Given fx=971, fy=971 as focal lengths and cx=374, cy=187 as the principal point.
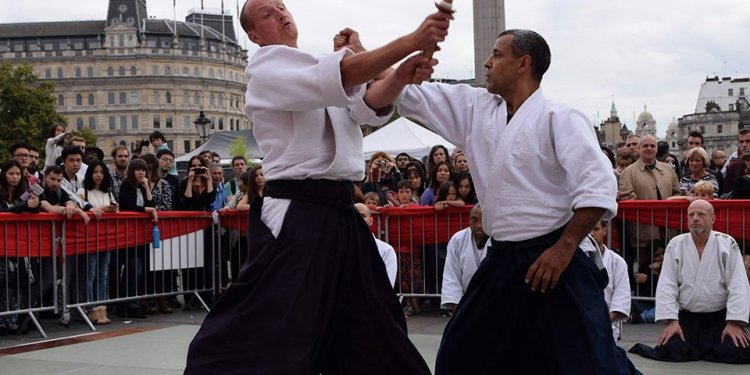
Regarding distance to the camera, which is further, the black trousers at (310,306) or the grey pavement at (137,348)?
the grey pavement at (137,348)

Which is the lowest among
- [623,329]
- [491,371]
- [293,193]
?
[623,329]

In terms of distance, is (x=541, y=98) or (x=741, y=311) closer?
(x=541, y=98)

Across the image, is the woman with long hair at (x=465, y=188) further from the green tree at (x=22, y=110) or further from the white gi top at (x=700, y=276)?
the green tree at (x=22, y=110)

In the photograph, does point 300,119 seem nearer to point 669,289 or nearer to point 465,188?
point 669,289

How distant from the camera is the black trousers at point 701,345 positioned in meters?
7.22

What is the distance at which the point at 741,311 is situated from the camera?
723cm

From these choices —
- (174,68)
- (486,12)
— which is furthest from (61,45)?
(486,12)


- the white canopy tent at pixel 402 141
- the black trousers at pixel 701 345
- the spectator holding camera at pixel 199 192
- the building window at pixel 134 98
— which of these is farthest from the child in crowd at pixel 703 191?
the building window at pixel 134 98

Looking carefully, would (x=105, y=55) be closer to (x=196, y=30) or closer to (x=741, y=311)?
(x=196, y=30)

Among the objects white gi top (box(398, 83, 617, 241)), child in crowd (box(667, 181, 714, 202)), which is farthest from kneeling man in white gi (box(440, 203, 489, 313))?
white gi top (box(398, 83, 617, 241))

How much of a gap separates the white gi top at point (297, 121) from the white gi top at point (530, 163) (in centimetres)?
49

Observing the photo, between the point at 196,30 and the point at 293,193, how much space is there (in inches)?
4982

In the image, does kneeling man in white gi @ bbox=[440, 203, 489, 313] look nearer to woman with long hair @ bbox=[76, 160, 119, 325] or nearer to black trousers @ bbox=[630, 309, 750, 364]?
black trousers @ bbox=[630, 309, 750, 364]

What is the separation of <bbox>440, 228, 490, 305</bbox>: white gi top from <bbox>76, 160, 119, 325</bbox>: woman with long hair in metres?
3.95
